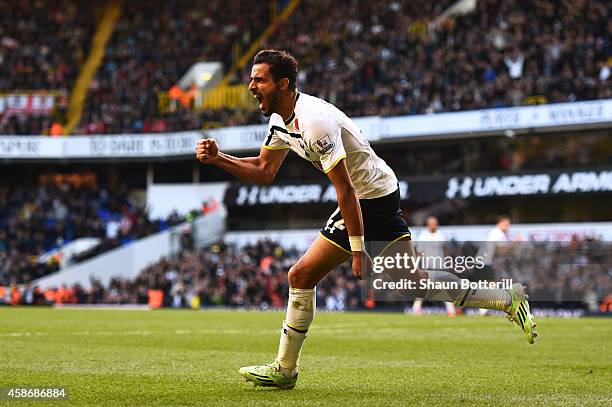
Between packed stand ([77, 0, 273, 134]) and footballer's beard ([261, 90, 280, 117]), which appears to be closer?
footballer's beard ([261, 90, 280, 117])

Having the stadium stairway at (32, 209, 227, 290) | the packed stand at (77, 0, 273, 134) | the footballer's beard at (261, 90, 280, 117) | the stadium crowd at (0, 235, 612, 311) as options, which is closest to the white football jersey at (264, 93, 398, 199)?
the footballer's beard at (261, 90, 280, 117)

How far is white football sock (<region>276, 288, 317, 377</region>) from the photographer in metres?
7.15

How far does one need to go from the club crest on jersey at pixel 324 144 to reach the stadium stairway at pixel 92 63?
4159 centimetres

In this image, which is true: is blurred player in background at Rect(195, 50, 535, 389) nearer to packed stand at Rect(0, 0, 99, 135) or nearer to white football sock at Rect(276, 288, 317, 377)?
white football sock at Rect(276, 288, 317, 377)

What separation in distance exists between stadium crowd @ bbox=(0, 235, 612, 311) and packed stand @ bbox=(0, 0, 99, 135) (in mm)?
9516

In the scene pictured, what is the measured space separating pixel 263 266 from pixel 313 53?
1008 centimetres

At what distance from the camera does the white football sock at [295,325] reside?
23.5ft

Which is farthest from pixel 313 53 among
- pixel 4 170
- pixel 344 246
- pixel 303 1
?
pixel 344 246

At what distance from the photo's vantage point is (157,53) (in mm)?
47688

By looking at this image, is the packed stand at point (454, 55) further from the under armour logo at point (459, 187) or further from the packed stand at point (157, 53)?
the packed stand at point (157, 53)

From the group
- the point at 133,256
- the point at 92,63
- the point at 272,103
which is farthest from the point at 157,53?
the point at 272,103

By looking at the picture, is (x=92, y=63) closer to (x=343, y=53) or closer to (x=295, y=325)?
(x=343, y=53)

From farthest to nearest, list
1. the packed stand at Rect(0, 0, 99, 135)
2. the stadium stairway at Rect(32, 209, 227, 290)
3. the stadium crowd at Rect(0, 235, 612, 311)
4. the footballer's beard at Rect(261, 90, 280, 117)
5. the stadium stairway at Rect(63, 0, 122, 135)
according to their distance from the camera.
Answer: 1. the stadium stairway at Rect(63, 0, 122, 135)
2. the packed stand at Rect(0, 0, 99, 135)
3. the stadium stairway at Rect(32, 209, 227, 290)
4. the stadium crowd at Rect(0, 235, 612, 311)
5. the footballer's beard at Rect(261, 90, 280, 117)

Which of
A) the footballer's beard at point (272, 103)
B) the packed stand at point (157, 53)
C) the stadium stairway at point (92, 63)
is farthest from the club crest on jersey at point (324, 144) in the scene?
the stadium stairway at point (92, 63)
